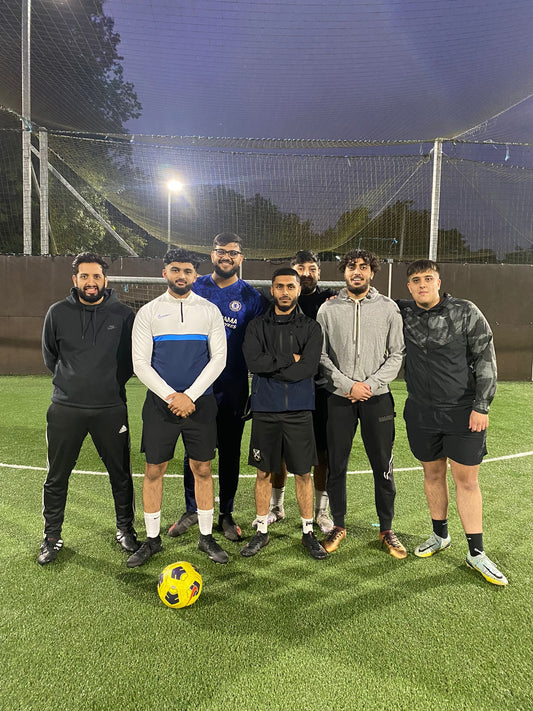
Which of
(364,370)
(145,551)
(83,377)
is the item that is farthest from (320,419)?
(83,377)

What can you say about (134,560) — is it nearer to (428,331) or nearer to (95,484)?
(95,484)

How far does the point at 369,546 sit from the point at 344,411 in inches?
38.1

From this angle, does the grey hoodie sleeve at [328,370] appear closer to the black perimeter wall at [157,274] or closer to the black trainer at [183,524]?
the black trainer at [183,524]

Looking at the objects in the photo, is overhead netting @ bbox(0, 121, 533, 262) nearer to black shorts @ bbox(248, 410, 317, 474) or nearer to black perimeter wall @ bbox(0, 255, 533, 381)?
black perimeter wall @ bbox(0, 255, 533, 381)

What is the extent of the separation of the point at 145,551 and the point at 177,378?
114 cm

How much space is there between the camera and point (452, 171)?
33.4ft

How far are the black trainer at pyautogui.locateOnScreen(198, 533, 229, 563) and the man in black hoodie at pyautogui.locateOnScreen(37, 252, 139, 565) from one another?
442 millimetres

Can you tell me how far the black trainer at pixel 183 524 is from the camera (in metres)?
3.30

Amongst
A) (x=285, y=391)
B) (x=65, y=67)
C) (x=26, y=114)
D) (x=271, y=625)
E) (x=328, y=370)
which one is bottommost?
(x=271, y=625)

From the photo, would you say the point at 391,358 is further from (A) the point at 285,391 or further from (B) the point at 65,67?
(B) the point at 65,67

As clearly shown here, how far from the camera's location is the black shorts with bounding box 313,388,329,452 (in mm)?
3328

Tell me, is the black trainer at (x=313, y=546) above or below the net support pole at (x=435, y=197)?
below

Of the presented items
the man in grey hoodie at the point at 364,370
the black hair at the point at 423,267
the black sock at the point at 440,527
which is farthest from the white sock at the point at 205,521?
the black hair at the point at 423,267

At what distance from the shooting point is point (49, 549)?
2957mm
